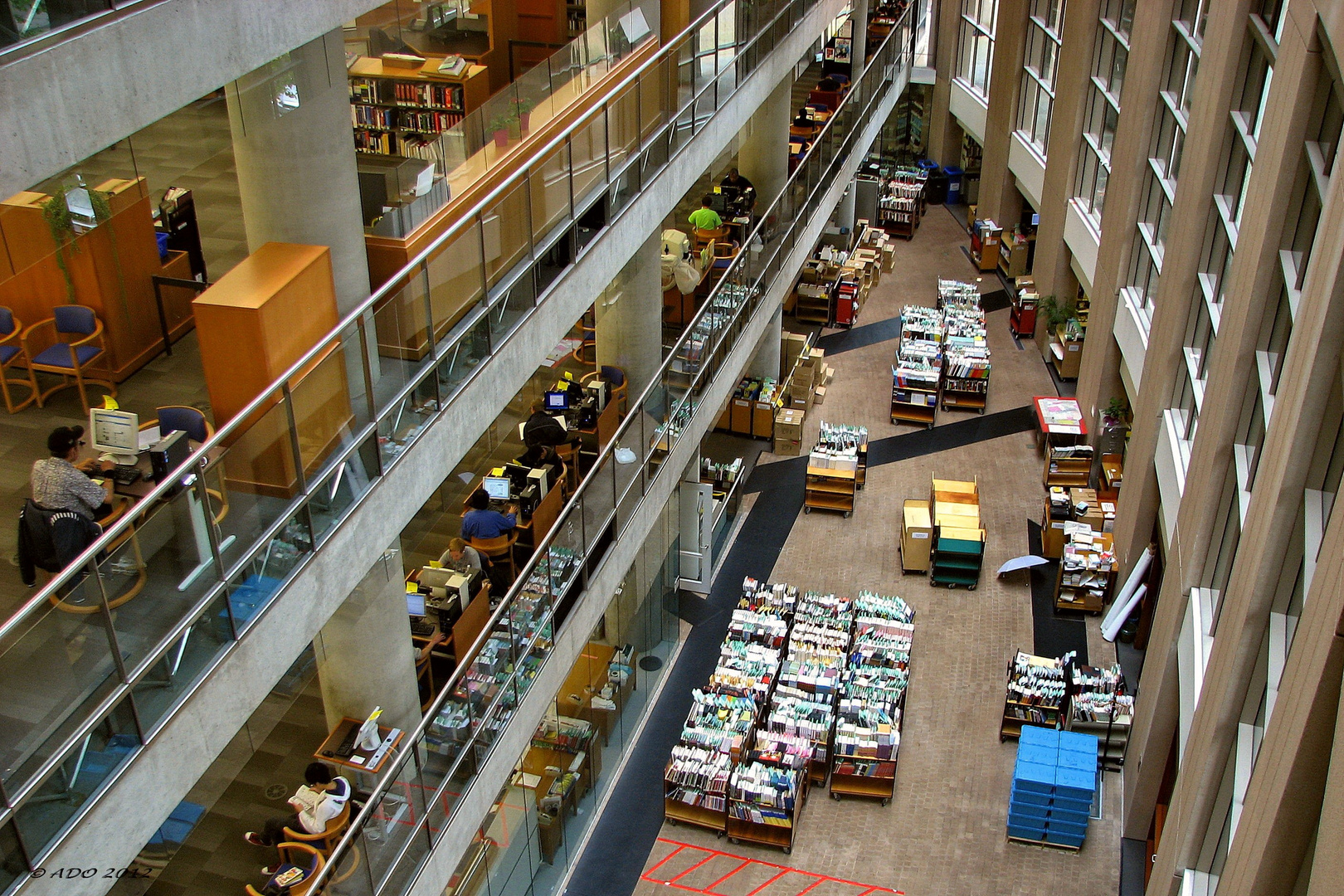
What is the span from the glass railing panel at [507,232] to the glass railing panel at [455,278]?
0.13 meters

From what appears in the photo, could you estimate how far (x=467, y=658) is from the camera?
9.98 m

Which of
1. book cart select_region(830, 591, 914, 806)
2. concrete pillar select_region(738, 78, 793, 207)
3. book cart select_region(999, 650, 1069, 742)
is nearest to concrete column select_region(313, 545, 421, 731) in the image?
book cart select_region(830, 591, 914, 806)

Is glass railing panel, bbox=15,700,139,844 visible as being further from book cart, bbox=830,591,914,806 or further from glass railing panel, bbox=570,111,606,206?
book cart, bbox=830,591,914,806

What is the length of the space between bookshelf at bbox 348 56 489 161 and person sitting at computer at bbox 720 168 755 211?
543 centimetres

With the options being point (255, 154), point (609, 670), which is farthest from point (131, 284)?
point (609, 670)

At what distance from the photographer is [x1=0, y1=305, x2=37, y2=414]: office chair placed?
9.83 metres

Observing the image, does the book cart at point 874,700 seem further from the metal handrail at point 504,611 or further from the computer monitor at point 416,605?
the computer monitor at point 416,605

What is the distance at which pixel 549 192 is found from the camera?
10.4m

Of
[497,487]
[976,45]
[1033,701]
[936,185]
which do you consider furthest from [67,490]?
[936,185]

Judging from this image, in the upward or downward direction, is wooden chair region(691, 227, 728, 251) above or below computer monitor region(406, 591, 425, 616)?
above

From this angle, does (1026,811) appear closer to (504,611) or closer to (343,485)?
(504,611)

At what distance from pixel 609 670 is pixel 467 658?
464cm

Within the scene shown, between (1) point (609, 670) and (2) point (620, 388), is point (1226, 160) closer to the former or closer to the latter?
(2) point (620, 388)

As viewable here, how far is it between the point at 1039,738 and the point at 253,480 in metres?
10.2
